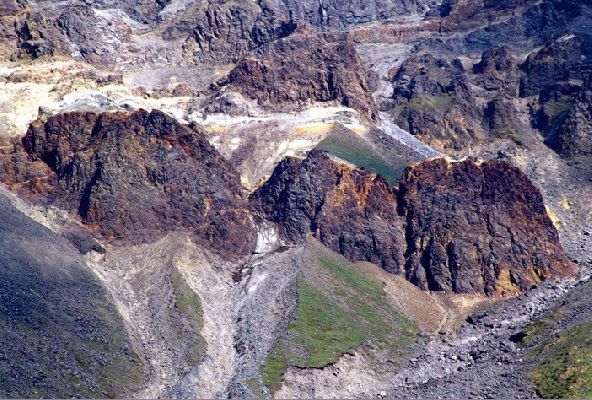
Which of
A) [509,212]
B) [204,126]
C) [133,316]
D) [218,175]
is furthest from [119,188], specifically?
[509,212]

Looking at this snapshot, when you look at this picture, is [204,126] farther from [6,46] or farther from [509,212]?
[509,212]

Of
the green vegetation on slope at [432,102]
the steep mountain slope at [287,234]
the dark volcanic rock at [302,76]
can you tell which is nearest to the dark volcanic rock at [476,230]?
the steep mountain slope at [287,234]

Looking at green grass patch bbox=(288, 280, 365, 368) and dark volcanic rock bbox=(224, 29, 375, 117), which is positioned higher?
dark volcanic rock bbox=(224, 29, 375, 117)

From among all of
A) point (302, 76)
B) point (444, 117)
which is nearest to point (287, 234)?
point (302, 76)

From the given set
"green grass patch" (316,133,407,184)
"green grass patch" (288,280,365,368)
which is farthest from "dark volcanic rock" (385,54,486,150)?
"green grass patch" (288,280,365,368)

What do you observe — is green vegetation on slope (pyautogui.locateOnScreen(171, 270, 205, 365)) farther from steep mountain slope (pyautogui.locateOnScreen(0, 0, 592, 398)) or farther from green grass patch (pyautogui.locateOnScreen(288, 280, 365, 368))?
green grass patch (pyautogui.locateOnScreen(288, 280, 365, 368))
